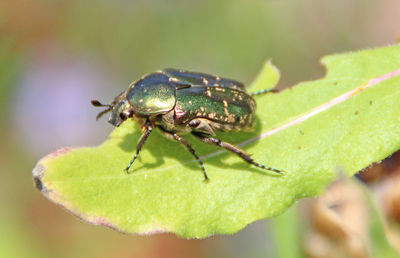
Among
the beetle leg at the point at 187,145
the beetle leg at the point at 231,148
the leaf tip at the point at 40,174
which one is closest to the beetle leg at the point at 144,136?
the beetle leg at the point at 187,145

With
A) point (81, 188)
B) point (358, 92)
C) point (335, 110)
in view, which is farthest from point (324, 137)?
point (81, 188)

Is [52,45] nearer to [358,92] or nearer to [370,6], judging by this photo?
[370,6]

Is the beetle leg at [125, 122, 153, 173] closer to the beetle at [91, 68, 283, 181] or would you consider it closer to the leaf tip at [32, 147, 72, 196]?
the beetle at [91, 68, 283, 181]

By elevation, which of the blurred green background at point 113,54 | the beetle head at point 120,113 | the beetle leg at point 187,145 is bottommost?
the beetle leg at point 187,145

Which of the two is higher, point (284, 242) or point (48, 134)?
point (48, 134)

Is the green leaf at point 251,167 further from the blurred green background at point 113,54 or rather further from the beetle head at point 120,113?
the blurred green background at point 113,54

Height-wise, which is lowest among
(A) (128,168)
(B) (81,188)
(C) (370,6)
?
(B) (81,188)
